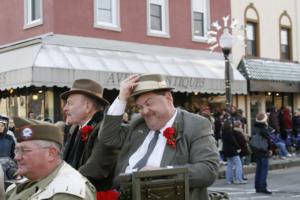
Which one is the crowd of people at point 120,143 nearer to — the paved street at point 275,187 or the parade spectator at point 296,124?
the paved street at point 275,187

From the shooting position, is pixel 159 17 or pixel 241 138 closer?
pixel 241 138

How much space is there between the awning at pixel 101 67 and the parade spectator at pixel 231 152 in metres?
5.06

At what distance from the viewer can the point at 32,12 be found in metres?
19.9

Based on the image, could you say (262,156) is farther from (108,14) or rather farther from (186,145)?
(108,14)

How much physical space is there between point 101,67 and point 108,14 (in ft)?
8.49

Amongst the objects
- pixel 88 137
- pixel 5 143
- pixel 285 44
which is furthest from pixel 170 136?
pixel 285 44

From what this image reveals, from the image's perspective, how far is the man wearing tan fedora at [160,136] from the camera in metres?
4.01

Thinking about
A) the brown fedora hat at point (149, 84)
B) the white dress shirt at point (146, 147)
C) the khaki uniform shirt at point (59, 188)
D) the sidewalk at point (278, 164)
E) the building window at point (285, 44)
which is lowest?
the sidewalk at point (278, 164)

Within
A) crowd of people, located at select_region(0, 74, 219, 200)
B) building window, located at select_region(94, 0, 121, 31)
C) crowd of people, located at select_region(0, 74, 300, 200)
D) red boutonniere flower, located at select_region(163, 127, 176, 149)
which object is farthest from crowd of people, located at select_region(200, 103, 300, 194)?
red boutonniere flower, located at select_region(163, 127, 176, 149)

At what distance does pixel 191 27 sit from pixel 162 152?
19.1 metres

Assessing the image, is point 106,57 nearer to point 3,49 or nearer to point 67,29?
point 67,29

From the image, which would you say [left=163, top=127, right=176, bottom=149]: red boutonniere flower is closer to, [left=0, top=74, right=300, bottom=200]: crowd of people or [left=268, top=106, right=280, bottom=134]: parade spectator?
[left=0, top=74, right=300, bottom=200]: crowd of people

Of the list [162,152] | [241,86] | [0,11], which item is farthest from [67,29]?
[162,152]

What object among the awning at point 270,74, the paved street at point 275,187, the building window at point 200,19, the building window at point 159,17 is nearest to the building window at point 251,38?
the awning at point 270,74
